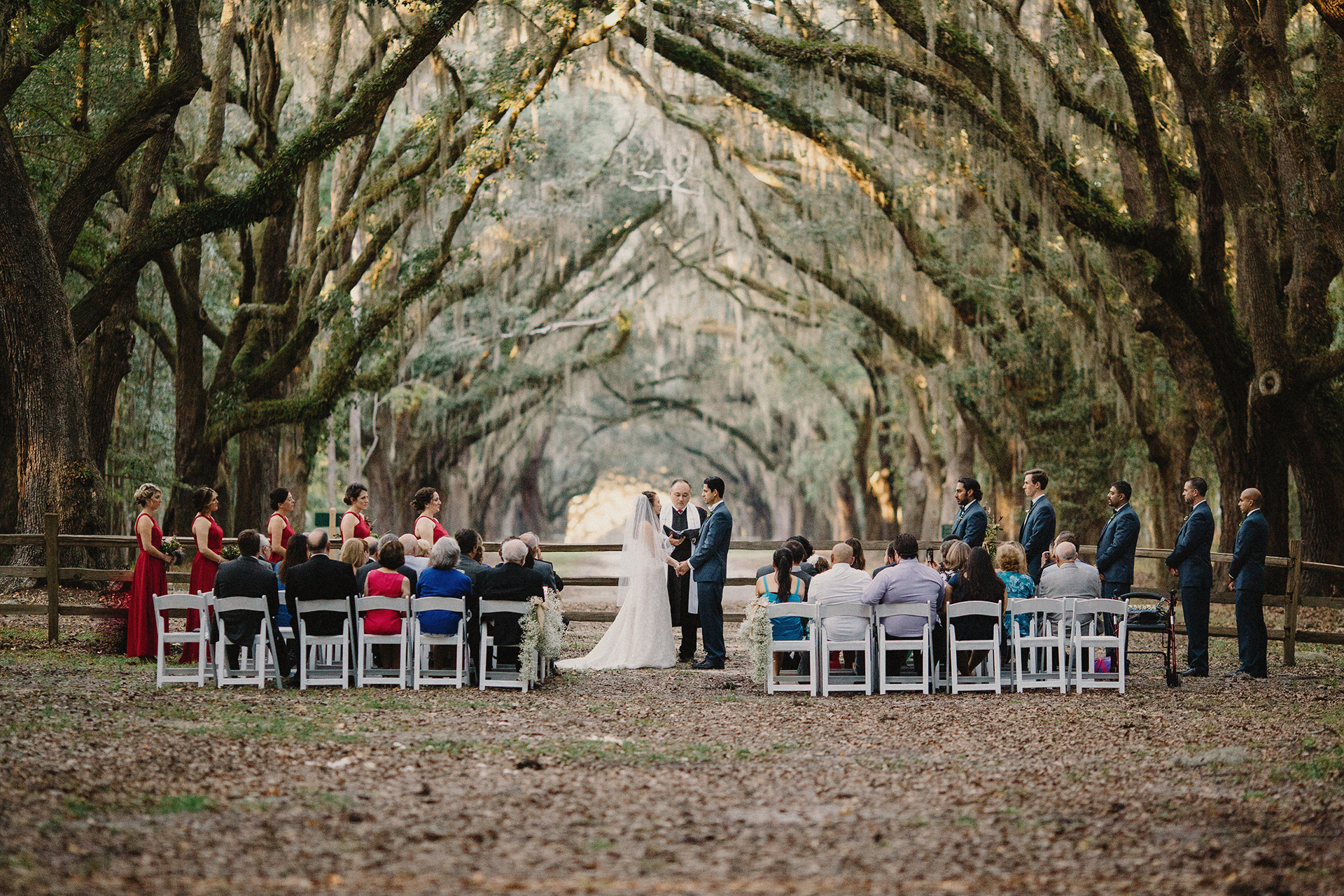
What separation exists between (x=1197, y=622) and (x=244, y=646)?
6.60 m

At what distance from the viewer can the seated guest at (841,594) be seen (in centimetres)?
846

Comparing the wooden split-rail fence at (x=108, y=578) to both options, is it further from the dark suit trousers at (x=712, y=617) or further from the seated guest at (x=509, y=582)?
the seated guest at (x=509, y=582)

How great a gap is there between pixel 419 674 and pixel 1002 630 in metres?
4.00

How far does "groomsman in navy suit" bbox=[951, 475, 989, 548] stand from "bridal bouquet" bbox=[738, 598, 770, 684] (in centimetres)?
179

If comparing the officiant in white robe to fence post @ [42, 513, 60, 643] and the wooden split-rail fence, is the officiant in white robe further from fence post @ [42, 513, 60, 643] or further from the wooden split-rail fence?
fence post @ [42, 513, 60, 643]

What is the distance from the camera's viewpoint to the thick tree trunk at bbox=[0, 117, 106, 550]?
38.7ft

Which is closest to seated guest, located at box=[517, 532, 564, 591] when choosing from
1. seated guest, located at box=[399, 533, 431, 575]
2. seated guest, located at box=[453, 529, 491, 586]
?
seated guest, located at box=[453, 529, 491, 586]

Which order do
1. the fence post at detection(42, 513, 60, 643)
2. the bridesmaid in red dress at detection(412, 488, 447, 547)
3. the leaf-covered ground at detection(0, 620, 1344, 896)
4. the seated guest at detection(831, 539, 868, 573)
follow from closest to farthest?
the leaf-covered ground at detection(0, 620, 1344, 896), the seated guest at detection(831, 539, 868, 573), the bridesmaid in red dress at detection(412, 488, 447, 547), the fence post at detection(42, 513, 60, 643)

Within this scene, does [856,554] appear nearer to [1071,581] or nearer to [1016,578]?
[1016,578]

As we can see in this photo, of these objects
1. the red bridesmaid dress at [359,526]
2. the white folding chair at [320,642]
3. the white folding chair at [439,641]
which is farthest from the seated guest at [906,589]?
the red bridesmaid dress at [359,526]

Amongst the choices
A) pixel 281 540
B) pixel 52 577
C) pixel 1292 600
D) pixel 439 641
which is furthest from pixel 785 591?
pixel 52 577

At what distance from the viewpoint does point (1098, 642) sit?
849cm

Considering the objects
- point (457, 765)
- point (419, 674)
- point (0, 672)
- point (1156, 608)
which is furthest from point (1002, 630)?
point (0, 672)

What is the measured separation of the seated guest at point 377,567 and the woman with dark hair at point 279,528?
3.20 feet
